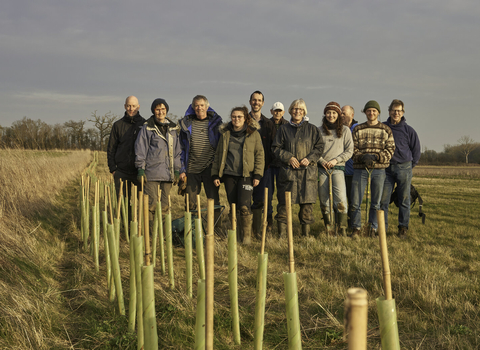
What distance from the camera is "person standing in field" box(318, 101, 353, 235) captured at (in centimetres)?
593

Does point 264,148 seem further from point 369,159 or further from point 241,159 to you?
point 369,159

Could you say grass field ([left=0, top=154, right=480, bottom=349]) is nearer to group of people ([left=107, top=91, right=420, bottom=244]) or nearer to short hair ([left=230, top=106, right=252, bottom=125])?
group of people ([left=107, top=91, right=420, bottom=244])

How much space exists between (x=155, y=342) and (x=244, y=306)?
128 centimetres

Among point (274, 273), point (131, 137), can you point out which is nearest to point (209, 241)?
point (274, 273)

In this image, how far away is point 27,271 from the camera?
11.2 ft

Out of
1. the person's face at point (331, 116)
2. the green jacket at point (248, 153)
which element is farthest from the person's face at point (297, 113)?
the green jacket at point (248, 153)

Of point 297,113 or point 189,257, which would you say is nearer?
point 189,257

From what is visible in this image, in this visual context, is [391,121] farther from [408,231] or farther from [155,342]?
[155,342]

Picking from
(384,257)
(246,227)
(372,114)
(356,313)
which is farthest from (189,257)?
(372,114)

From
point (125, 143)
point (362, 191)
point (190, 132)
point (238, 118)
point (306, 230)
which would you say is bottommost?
point (306, 230)

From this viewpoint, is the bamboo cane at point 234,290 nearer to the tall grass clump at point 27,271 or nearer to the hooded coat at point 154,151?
the tall grass clump at point 27,271

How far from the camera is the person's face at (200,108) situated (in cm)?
544

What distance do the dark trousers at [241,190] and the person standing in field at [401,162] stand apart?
237 cm

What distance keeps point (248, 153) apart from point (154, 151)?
1.39 meters
